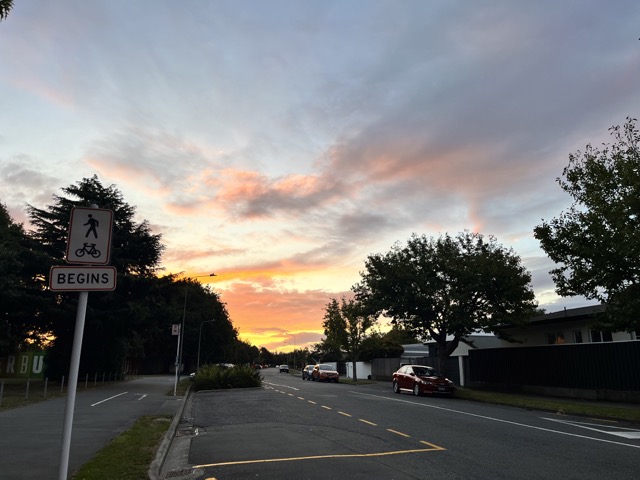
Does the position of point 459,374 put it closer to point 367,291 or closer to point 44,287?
point 367,291

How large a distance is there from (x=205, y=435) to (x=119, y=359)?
33852 millimetres

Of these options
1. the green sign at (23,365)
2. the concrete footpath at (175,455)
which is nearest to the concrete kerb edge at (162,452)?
the concrete footpath at (175,455)

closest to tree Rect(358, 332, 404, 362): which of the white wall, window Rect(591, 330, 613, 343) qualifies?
the white wall

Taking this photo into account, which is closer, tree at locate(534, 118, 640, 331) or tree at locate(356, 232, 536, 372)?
tree at locate(534, 118, 640, 331)

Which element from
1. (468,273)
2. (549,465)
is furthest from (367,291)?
(549,465)

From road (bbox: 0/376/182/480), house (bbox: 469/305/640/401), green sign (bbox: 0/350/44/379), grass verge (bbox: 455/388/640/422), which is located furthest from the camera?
green sign (bbox: 0/350/44/379)

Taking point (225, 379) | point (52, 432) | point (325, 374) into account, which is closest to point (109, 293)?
point (225, 379)

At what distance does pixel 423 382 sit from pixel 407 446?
1560 cm

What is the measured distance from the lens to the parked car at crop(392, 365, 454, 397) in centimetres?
2473

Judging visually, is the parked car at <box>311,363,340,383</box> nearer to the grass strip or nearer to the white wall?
the white wall

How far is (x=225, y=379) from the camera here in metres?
30.1

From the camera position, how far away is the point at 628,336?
25.9m

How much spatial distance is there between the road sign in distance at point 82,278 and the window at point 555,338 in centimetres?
2931

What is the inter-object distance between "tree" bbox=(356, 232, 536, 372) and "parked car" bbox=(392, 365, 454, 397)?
3719mm
